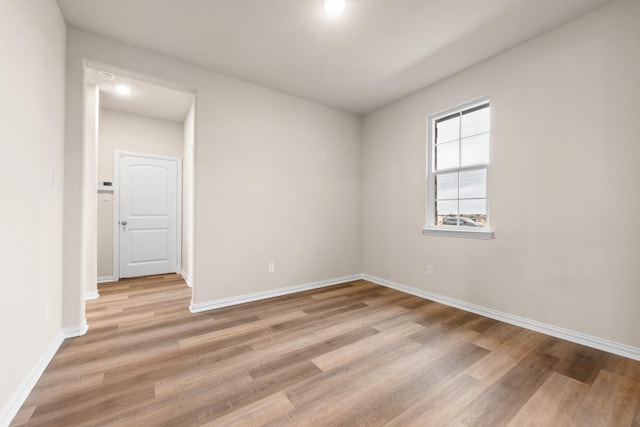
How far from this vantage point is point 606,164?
6.91 ft

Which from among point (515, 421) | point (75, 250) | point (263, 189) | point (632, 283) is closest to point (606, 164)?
point (632, 283)

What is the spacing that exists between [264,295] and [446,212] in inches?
99.6

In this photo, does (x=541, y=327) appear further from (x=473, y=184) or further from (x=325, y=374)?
(x=325, y=374)

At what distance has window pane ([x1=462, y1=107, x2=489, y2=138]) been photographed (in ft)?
9.65

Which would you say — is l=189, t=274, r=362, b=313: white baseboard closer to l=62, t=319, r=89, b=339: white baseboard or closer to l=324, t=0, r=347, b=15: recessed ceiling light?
l=62, t=319, r=89, b=339: white baseboard

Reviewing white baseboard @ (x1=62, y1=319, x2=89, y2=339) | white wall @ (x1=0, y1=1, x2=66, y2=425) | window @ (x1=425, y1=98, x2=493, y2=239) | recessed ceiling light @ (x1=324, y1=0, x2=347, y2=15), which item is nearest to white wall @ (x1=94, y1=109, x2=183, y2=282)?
Result: white baseboard @ (x1=62, y1=319, x2=89, y2=339)

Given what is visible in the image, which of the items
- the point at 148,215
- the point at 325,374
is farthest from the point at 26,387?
the point at 148,215

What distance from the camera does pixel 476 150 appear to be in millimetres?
→ 3008

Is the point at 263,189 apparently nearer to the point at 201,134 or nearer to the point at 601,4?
the point at 201,134

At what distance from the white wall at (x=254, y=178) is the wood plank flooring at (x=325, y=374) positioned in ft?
2.23

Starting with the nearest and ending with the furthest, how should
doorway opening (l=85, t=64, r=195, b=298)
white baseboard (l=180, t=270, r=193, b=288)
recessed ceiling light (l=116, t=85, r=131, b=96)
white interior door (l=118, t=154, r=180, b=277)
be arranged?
recessed ceiling light (l=116, t=85, r=131, b=96) → white baseboard (l=180, t=270, r=193, b=288) → doorway opening (l=85, t=64, r=195, b=298) → white interior door (l=118, t=154, r=180, b=277)

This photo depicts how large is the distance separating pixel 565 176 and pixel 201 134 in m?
3.58

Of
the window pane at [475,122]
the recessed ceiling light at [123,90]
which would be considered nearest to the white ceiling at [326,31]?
the window pane at [475,122]

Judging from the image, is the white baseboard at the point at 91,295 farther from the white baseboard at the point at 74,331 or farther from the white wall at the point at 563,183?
the white wall at the point at 563,183
